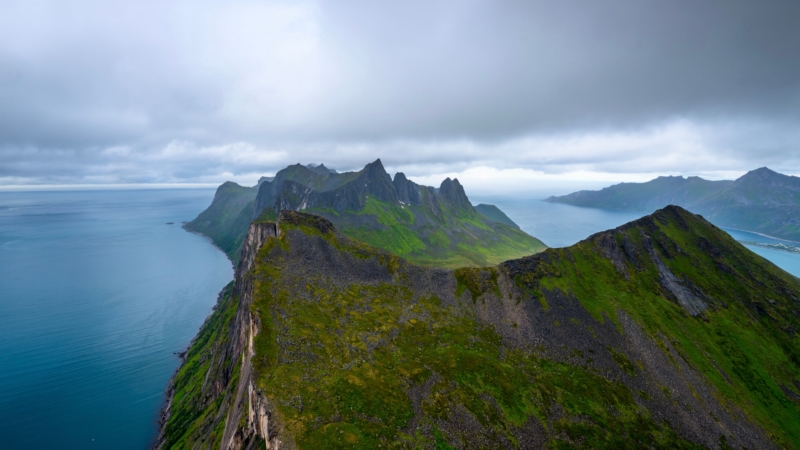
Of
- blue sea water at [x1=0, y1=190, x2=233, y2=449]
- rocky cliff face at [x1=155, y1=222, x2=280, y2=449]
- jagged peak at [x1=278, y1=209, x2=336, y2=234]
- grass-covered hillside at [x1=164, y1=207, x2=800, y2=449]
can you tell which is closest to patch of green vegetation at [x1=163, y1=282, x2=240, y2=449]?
rocky cliff face at [x1=155, y1=222, x2=280, y2=449]

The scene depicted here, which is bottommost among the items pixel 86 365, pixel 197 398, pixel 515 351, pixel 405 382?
pixel 86 365

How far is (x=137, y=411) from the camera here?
339 feet

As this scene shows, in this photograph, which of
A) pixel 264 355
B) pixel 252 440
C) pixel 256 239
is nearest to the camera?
pixel 252 440

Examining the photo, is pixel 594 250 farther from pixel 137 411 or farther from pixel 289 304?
pixel 137 411

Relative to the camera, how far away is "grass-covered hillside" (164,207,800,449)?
52281 mm

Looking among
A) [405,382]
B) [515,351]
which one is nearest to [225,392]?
[405,382]

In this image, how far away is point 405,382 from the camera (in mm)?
58000


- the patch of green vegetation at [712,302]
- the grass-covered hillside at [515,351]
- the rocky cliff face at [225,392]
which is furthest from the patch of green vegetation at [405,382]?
the patch of green vegetation at [712,302]

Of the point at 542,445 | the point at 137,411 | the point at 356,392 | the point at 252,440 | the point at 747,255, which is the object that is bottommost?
the point at 137,411

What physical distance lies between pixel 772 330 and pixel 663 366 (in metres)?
38.5

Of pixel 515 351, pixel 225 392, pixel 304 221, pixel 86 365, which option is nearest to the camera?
pixel 515 351

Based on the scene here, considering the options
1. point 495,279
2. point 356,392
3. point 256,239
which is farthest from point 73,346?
point 495,279

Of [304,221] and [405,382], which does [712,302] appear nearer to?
[405,382]

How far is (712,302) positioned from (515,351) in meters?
60.7
